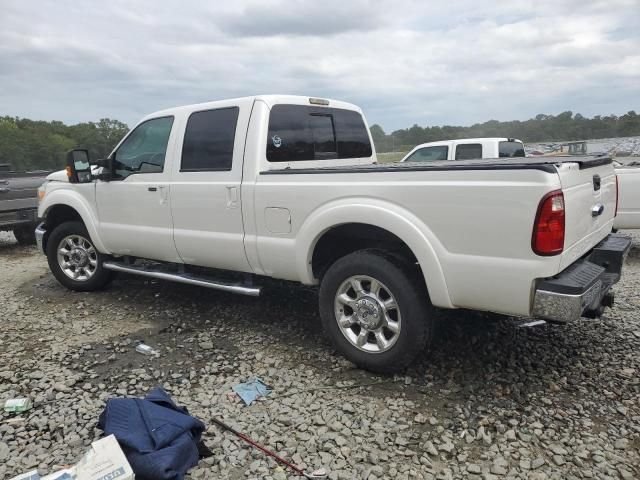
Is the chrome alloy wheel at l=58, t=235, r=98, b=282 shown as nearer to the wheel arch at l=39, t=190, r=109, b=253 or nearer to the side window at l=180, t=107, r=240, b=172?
the wheel arch at l=39, t=190, r=109, b=253

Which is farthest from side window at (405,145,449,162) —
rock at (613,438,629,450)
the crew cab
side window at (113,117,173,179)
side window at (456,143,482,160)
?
rock at (613,438,629,450)

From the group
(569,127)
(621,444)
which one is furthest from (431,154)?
(569,127)

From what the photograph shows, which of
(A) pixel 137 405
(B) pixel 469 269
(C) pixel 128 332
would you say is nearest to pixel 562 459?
(B) pixel 469 269

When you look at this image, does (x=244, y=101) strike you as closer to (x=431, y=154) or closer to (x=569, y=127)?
(x=431, y=154)

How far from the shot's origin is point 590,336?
13.8ft

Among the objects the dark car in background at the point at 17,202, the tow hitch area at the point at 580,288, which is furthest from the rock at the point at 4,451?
the dark car in background at the point at 17,202

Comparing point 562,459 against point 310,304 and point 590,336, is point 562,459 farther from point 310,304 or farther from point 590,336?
point 310,304

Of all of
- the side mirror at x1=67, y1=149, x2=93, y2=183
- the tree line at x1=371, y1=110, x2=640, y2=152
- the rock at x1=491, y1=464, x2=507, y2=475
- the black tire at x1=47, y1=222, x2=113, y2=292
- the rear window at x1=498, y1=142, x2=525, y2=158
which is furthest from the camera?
the tree line at x1=371, y1=110, x2=640, y2=152

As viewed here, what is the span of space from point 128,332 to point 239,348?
1.17 m

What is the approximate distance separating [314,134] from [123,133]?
5044mm

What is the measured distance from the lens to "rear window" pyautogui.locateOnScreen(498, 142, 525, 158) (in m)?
9.84

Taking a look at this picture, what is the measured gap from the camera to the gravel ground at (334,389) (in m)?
2.75

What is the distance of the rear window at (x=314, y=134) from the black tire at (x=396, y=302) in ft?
4.07

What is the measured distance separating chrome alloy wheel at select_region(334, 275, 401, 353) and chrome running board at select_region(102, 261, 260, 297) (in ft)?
2.76
